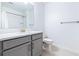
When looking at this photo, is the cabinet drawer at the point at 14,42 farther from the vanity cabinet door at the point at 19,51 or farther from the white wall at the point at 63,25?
the white wall at the point at 63,25

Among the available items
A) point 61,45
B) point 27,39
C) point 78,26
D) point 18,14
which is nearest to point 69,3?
point 78,26

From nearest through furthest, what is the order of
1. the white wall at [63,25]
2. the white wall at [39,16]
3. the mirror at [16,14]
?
the mirror at [16,14]
the white wall at [63,25]
the white wall at [39,16]

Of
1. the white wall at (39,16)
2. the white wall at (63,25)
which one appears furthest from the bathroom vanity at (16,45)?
the white wall at (63,25)

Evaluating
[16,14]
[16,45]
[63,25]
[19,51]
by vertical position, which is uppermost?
[16,14]

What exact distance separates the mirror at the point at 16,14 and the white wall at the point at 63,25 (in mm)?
666

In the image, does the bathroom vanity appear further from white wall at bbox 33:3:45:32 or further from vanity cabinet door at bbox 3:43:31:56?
white wall at bbox 33:3:45:32

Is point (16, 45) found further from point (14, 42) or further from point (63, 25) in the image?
point (63, 25)

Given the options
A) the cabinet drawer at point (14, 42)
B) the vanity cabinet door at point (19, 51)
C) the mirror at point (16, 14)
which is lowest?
the vanity cabinet door at point (19, 51)

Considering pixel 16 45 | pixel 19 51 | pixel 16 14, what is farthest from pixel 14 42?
pixel 16 14

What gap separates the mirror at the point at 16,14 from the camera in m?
2.18

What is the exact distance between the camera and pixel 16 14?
2602mm

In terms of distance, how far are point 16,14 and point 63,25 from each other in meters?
1.50

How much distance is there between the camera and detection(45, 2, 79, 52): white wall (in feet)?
10.2

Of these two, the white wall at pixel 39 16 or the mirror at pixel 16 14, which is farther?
the white wall at pixel 39 16
